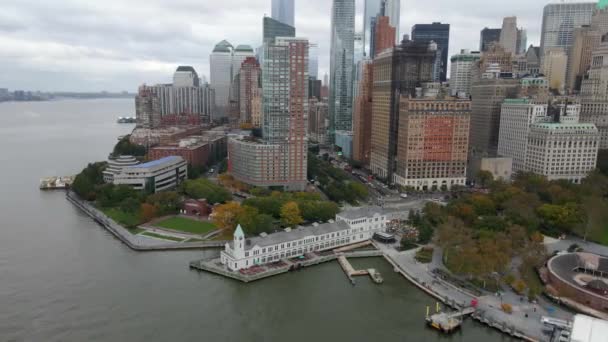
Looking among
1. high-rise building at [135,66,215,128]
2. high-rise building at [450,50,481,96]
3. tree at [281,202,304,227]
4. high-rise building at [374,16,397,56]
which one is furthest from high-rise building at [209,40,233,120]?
tree at [281,202,304,227]

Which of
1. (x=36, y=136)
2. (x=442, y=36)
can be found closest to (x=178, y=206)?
(x=36, y=136)

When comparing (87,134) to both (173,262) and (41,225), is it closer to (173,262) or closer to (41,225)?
(41,225)

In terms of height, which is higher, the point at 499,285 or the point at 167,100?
the point at 167,100

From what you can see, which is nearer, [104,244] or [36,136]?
[104,244]

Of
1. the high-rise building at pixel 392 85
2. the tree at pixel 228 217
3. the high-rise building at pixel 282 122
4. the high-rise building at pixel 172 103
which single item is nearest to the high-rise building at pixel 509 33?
the high-rise building at pixel 392 85

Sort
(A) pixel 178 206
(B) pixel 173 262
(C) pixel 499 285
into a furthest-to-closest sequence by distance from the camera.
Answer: (A) pixel 178 206, (B) pixel 173 262, (C) pixel 499 285

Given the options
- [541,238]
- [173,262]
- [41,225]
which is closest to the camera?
[173,262]
